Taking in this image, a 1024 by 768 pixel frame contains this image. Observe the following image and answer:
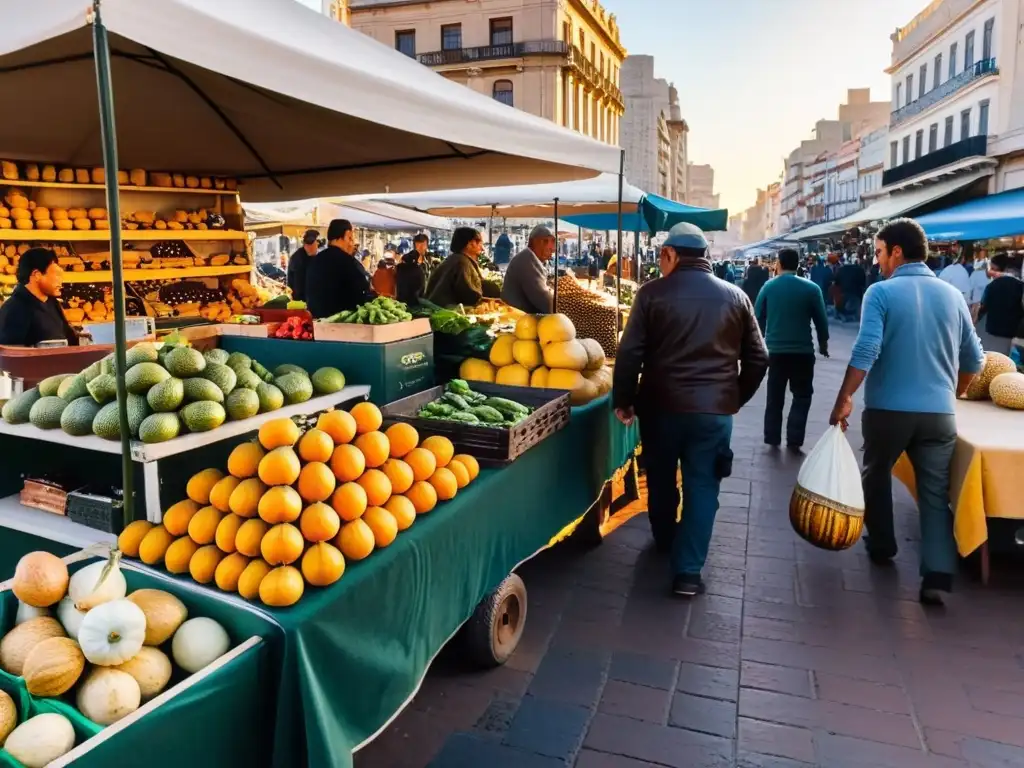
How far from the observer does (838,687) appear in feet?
10.3

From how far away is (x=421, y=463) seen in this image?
272 centimetres

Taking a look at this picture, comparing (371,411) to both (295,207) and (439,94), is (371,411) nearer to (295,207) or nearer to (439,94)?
(439,94)

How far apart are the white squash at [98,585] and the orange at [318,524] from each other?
0.49m

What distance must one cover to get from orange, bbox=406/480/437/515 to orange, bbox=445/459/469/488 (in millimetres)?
199

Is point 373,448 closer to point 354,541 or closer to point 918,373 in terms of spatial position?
point 354,541

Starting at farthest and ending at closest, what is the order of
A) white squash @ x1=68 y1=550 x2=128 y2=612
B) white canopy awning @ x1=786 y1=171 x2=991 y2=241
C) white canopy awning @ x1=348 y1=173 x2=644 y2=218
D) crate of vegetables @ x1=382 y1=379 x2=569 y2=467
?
white canopy awning @ x1=786 y1=171 x2=991 y2=241
white canopy awning @ x1=348 y1=173 x2=644 y2=218
crate of vegetables @ x1=382 y1=379 x2=569 y2=467
white squash @ x1=68 y1=550 x2=128 y2=612

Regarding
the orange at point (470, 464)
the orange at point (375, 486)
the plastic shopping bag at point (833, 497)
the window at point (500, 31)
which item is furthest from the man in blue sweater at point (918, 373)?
the window at point (500, 31)

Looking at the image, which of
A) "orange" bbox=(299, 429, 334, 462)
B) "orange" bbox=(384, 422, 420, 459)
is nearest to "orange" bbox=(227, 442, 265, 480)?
"orange" bbox=(299, 429, 334, 462)

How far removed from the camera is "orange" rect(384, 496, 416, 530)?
2490 millimetres

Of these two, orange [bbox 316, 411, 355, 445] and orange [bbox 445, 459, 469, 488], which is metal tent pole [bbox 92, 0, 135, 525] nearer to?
orange [bbox 316, 411, 355, 445]

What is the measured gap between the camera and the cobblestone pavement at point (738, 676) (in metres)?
2.73

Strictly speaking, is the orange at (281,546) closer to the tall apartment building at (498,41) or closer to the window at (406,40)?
the tall apartment building at (498,41)

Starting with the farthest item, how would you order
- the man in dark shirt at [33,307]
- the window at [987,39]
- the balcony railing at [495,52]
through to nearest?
the balcony railing at [495,52], the window at [987,39], the man in dark shirt at [33,307]

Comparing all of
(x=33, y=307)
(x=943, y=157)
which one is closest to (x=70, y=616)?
(x=33, y=307)
